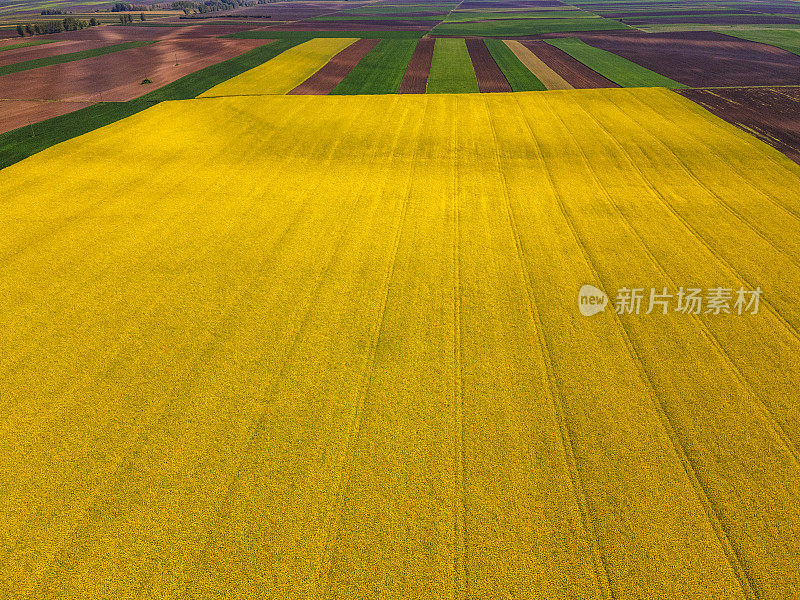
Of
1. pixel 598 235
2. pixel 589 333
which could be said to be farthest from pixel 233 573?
pixel 598 235

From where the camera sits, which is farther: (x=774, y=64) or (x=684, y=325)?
(x=774, y=64)

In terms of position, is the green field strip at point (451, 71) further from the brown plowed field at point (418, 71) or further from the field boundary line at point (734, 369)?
the field boundary line at point (734, 369)

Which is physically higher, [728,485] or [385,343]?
[385,343]

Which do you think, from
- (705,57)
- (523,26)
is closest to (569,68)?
(705,57)

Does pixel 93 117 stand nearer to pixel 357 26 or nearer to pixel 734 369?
pixel 734 369

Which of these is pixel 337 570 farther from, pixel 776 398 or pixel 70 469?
pixel 776 398

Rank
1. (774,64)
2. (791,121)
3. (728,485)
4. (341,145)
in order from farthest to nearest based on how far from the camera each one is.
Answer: (774,64), (791,121), (341,145), (728,485)

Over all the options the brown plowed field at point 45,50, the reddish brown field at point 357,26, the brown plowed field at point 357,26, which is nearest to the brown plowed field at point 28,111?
the brown plowed field at point 45,50
